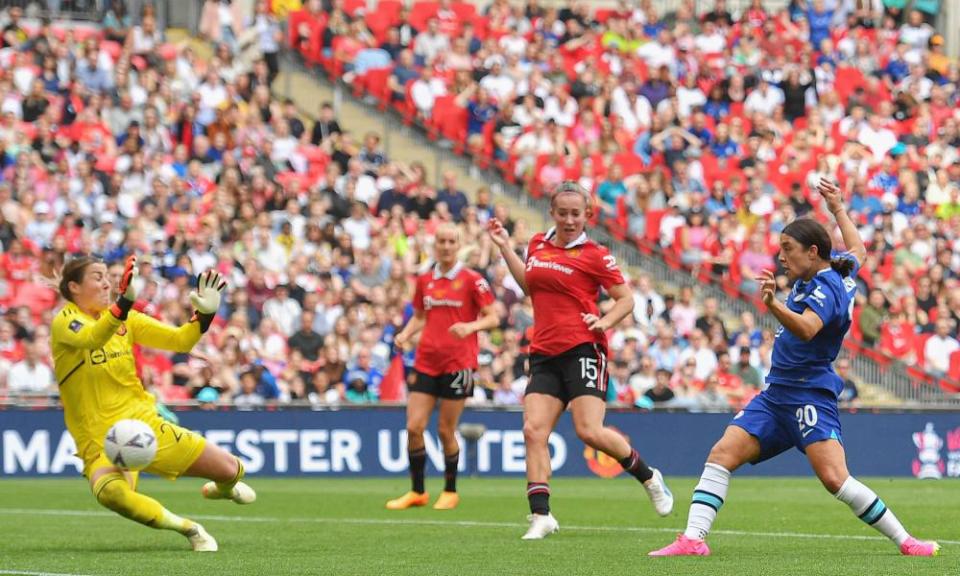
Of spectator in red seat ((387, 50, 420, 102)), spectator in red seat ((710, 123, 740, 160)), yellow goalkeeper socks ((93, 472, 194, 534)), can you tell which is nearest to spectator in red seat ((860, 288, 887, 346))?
spectator in red seat ((710, 123, 740, 160))

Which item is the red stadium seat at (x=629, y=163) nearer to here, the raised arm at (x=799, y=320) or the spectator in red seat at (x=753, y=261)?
the spectator in red seat at (x=753, y=261)

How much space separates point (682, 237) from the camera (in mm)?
28234

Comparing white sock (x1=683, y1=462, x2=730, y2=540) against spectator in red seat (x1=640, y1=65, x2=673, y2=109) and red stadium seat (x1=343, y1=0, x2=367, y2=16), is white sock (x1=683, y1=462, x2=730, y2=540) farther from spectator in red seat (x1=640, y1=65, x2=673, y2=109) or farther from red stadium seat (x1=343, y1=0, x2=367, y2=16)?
red stadium seat (x1=343, y1=0, x2=367, y2=16)

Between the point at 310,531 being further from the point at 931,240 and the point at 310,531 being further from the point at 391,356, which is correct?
the point at 931,240

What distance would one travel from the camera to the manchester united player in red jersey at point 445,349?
52.8 ft

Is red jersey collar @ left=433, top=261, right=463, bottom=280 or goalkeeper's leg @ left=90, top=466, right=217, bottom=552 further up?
red jersey collar @ left=433, top=261, right=463, bottom=280

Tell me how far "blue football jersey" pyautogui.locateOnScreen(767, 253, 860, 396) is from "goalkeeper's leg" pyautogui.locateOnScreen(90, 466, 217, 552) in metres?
3.58

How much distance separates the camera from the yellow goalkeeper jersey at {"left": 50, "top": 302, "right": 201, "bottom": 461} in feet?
36.7

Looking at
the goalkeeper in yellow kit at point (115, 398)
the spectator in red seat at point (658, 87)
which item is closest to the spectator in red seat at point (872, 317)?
the spectator in red seat at point (658, 87)

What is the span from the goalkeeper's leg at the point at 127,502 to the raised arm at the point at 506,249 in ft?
9.03

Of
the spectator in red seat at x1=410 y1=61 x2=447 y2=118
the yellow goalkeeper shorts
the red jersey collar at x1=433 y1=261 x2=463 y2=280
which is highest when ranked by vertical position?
the spectator in red seat at x1=410 y1=61 x2=447 y2=118

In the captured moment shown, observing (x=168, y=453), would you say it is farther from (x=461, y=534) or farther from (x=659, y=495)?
(x=659, y=495)

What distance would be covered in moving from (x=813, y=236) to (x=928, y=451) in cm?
1421

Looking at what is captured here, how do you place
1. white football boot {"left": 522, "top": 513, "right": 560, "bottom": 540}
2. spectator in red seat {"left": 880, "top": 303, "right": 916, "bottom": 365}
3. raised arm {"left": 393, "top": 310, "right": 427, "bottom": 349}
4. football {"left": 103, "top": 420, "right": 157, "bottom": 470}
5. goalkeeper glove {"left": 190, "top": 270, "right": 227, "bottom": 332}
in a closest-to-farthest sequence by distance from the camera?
goalkeeper glove {"left": 190, "top": 270, "right": 227, "bottom": 332} → football {"left": 103, "top": 420, "right": 157, "bottom": 470} → white football boot {"left": 522, "top": 513, "right": 560, "bottom": 540} → raised arm {"left": 393, "top": 310, "right": 427, "bottom": 349} → spectator in red seat {"left": 880, "top": 303, "right": 916, "bottom": 365}
